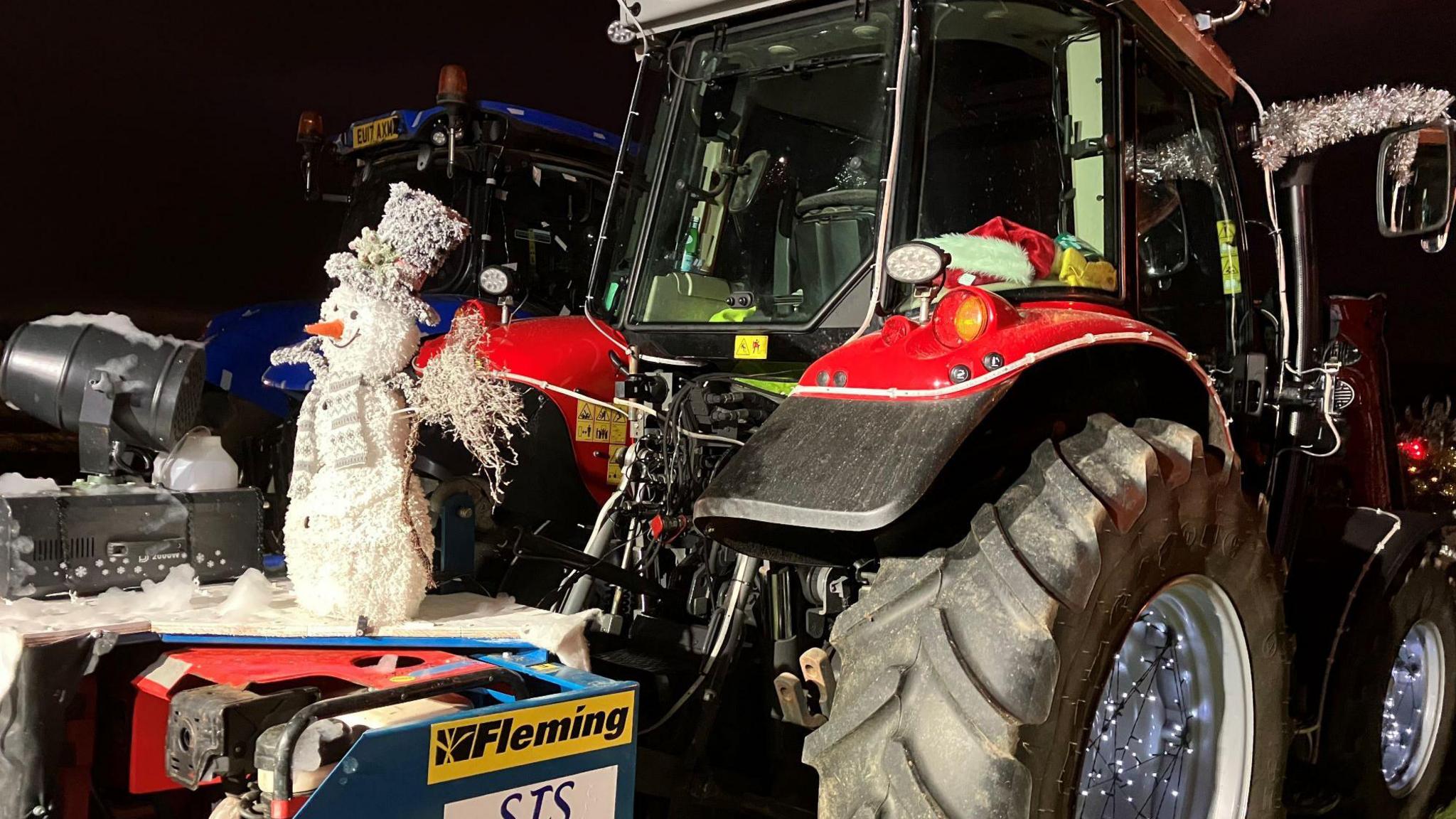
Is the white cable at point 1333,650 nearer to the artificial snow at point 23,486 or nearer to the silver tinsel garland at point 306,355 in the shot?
the silver tinsel garland at point 306,355

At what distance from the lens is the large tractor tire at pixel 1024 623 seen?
163 cm

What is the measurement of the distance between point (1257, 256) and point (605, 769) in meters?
2.95

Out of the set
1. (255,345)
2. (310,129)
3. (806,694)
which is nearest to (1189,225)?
(806,694)

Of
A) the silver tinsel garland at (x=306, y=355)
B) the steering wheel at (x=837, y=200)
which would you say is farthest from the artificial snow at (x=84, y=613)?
the steering wheel at (x=837, y=200)

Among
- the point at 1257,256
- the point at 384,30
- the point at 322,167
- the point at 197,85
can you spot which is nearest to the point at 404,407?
the point at 1257,256

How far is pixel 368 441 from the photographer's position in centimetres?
210

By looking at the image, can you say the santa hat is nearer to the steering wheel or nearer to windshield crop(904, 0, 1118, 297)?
windshield crop(904, 0, 1118, 297)

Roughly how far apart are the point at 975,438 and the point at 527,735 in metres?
0.95

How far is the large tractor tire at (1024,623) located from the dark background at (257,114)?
5.24 meters

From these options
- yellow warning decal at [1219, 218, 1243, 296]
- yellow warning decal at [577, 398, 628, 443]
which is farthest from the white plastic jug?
yellow warning decal at [1219, 218, 1243, 296]

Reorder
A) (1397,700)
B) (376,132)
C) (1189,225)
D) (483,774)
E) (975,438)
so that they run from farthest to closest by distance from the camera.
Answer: (376,132) → (1397,700) → (1189,225) → (975,438) → (483,774)

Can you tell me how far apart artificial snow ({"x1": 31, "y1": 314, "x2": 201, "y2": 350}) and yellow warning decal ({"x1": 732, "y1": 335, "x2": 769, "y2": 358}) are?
4.05 feet

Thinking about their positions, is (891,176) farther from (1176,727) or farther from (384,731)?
(384,731)

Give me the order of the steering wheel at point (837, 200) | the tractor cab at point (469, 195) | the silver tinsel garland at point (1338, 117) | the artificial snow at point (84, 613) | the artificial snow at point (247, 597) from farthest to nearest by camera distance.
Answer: the tractor cab at point (469, 195) → the silver tinsel garland at point (1338, 117) → the steering wheel at point (837, 200) → the artificial snow at point (247, 597) → the artificial snow at point (84, 613)
